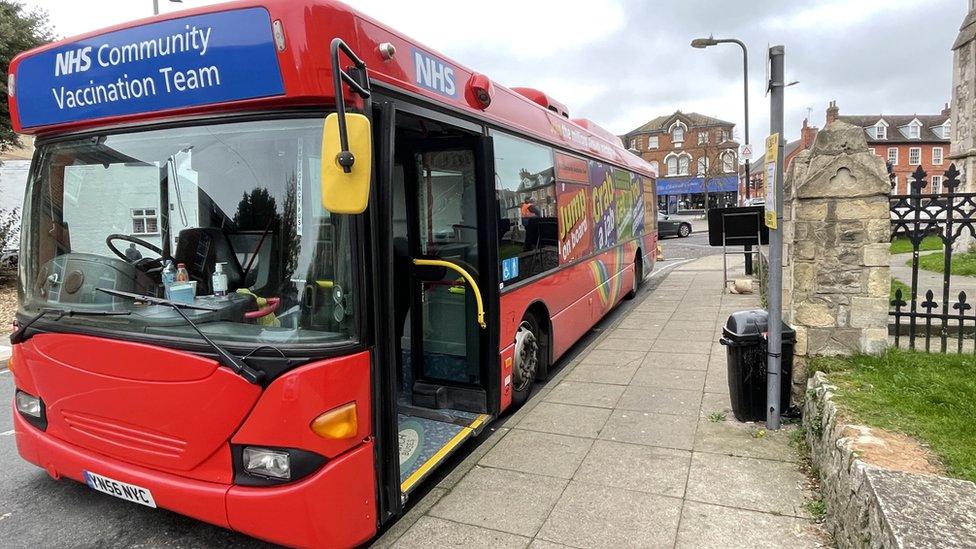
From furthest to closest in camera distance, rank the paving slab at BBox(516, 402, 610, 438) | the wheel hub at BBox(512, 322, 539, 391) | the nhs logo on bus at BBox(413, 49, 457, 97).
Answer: the wheel hub at BBox(512, 322, 539, 391) < the paving slab at BBox(516, 402, 610, 438) < the nhs logo on bus at BBox(413, 49, 457, 97)

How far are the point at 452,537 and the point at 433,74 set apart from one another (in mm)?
2859

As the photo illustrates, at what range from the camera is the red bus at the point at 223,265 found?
8.91 feet

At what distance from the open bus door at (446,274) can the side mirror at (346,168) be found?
6.21ft

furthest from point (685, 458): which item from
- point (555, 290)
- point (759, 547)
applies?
point (555, 290)

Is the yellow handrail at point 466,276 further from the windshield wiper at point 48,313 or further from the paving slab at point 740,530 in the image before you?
the windshield wiper at point 48,313

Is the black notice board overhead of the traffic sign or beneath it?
beneath

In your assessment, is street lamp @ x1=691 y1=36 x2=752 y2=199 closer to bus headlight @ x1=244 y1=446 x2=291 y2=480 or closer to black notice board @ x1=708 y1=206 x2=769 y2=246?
black notice board @ x1=708 y1=206 x2=769 y2=246

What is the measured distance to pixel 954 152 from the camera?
15500 millimetres

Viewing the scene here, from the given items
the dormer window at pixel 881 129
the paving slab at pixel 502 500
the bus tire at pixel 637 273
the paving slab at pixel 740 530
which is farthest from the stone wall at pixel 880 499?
the dormer window at pixel 881 129

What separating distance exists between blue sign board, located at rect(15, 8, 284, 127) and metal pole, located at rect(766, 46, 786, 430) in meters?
3.48

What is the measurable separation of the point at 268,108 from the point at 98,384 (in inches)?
66.4

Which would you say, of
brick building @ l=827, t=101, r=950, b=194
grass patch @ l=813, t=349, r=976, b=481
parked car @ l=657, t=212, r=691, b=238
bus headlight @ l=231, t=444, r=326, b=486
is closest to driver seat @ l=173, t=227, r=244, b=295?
bus headlight @ l=231, t=444, r=326, b=486

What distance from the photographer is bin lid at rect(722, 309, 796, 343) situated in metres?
4.59

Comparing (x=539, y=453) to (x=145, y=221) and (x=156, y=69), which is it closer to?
(x=145, y=221)
